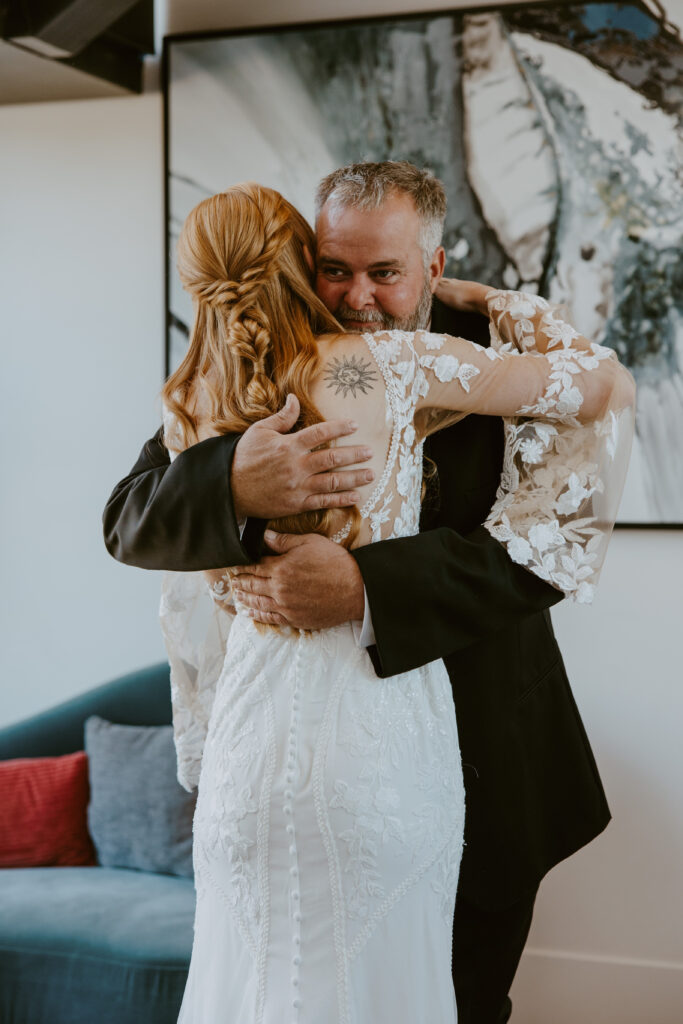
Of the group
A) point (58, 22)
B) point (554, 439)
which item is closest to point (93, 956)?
point (554, 439)

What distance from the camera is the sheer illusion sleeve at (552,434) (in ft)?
4.81

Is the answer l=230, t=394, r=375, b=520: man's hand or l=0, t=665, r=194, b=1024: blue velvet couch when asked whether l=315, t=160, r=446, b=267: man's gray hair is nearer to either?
l=230, t=394, r=375, b=520: man's hand

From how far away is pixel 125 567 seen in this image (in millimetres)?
3141

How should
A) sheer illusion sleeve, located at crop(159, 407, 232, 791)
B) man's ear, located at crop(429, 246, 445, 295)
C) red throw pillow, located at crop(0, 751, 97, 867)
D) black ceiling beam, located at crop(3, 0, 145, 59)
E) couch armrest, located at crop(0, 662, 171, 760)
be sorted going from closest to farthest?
1. man's ear, located at crop(429, 246, 445, 295)
2. sheer illusion sleeve, located at crop(159, 407, 232, 791)
3. black ceiling beam, located at crop(3, 0, 145, 59)
4. red throw pillow, located at crop(0, 751, 97, 867)
5. couch armrest, located at crop(0, 662, 171, 760)

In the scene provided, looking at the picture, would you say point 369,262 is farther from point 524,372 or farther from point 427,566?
point 427,566

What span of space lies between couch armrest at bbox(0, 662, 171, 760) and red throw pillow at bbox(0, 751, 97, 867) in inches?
6.0

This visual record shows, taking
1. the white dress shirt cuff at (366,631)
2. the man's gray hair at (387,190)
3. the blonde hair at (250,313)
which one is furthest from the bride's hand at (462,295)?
the white dress shirt cuff at (366,631)

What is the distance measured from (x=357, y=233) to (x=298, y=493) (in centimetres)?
50

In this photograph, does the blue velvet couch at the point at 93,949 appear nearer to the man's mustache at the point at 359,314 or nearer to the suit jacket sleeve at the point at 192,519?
the suit jacket sleeve at the point at 192,519

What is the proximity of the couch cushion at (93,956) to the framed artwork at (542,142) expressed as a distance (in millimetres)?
1652

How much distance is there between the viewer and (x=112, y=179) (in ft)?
10.1

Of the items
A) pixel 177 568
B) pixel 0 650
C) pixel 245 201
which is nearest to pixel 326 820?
pixel 177 568

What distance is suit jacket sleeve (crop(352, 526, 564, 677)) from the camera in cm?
139

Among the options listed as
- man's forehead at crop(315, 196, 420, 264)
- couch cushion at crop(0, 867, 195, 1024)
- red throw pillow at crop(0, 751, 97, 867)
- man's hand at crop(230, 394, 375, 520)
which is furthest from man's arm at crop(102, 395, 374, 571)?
red throw pillow at crop(0, 751, 97, 867)
